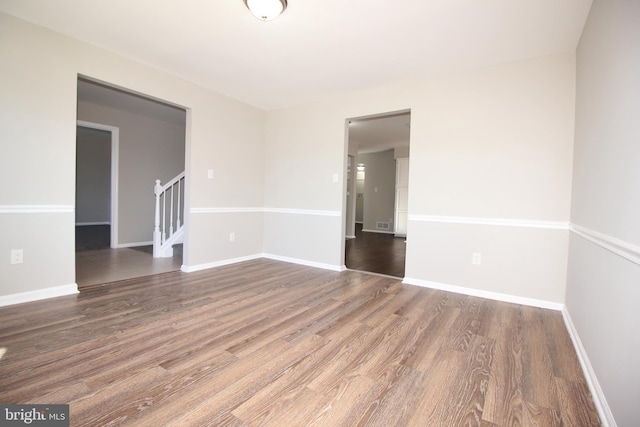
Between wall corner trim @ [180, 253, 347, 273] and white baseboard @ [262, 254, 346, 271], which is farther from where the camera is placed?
white baseboard @ [262, 254, 346, 271]

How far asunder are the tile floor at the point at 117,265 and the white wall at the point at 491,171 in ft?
10.3

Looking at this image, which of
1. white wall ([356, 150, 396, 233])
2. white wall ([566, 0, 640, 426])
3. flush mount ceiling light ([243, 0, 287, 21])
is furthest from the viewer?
white wall ([356, 150, 396, 233])

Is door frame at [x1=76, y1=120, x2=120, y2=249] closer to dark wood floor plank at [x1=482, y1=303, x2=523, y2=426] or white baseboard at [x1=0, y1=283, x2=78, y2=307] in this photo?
white baseboard at [x1=0, y1=283, x2=78, y2=307]

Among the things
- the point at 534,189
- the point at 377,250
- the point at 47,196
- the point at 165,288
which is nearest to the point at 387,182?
the point at 377,250

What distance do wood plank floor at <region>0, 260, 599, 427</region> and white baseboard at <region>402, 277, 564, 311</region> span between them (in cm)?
11

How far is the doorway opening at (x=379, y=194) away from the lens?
4.82m

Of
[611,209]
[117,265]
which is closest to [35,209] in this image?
[117,265]

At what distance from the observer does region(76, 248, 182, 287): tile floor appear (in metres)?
3.15

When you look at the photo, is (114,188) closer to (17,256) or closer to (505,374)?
(17,256)

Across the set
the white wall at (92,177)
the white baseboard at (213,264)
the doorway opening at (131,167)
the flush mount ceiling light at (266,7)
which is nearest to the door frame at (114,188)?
the doorway opening at (131,167)

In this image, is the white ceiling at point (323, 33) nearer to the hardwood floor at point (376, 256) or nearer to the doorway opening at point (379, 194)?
the doorway opening at point (379, 194)

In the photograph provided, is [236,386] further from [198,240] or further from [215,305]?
[198,240]

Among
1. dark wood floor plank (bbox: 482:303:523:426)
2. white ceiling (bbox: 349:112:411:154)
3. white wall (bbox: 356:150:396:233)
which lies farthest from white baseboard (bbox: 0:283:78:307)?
white wall (bbox: 356:150:396:233)

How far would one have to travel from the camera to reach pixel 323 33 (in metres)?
2.38
